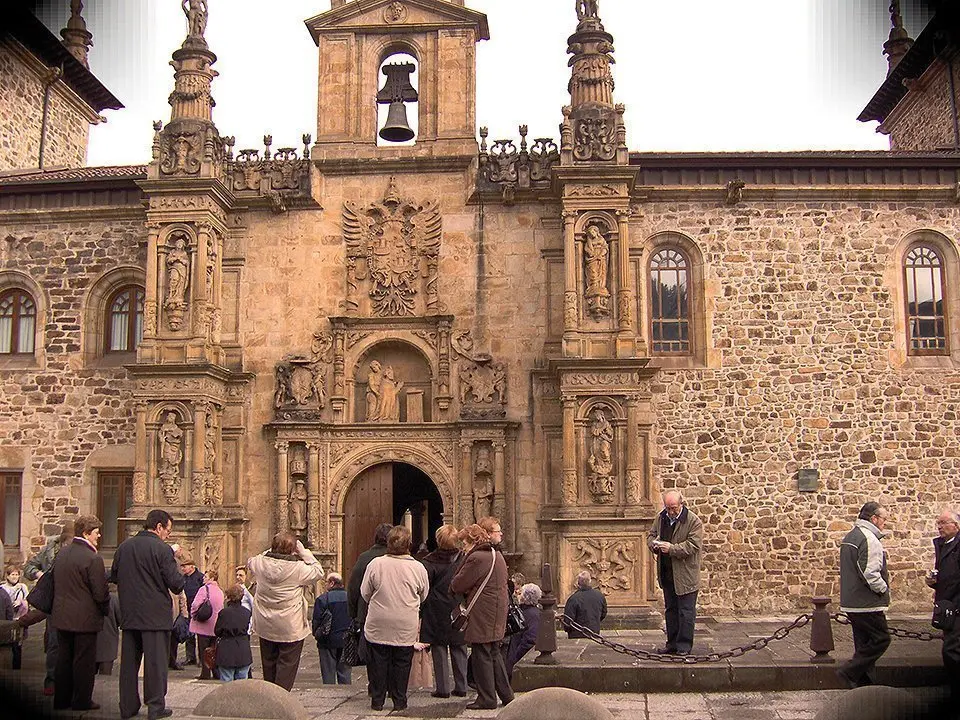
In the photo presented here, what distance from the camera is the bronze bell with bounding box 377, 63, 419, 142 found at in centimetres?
1975

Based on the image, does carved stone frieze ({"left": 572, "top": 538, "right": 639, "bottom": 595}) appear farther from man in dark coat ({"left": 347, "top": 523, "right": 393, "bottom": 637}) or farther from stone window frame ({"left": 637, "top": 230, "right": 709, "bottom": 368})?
man in dark coat ({"left": 347, "top": 523, "right": 393, "bottom": 637})

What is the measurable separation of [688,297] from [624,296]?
2537mm

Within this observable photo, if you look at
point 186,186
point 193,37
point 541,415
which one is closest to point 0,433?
point 186,186

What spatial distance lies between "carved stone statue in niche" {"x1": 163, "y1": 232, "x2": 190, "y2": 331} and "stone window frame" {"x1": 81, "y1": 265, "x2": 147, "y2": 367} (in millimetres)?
2330

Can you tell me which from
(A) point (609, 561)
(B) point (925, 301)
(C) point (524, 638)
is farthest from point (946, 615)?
(B) point (925, 301)

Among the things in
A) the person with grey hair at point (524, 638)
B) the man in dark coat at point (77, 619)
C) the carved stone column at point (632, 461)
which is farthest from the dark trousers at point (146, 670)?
the carved stone column at point (632, 461)

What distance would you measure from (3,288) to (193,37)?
660 cm

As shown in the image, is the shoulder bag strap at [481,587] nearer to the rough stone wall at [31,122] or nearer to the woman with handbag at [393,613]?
the woman with handbag at [393,613]

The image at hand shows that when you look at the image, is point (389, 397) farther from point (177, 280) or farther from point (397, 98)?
point (397, 98)

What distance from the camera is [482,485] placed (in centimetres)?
1848

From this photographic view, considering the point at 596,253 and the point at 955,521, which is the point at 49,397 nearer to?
the point at 596,253

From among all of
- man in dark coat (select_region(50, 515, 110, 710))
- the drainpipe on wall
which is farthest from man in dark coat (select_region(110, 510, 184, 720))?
the drainpipe on wall

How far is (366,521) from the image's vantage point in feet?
62.2

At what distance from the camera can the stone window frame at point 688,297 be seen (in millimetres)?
19672
